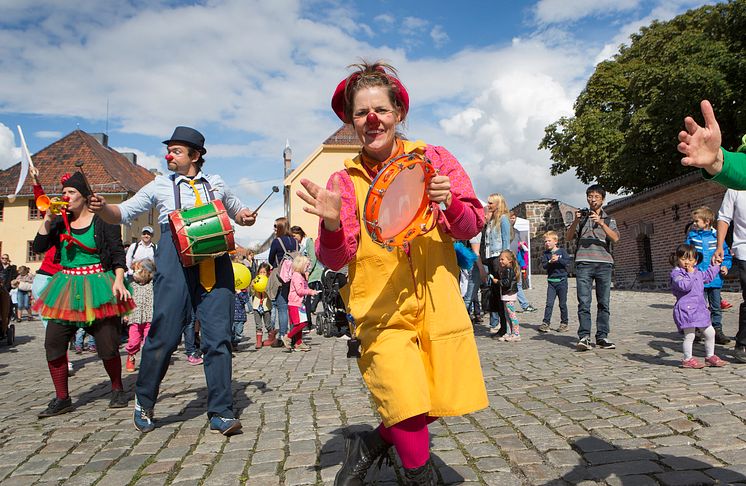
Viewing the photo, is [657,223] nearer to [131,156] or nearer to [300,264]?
[300,264]

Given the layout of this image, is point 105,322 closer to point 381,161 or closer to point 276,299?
point 381,161

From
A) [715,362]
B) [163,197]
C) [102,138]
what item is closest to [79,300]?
[163,197]

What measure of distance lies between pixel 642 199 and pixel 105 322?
70.2 ft

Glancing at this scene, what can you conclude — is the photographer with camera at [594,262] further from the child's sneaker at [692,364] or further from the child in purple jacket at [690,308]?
the child's sneaker at [692,364]

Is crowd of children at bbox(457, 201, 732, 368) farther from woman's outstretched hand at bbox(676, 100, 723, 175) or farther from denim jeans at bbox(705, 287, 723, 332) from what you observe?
woman's outstretched hand at bbox(676, 100, 723, 175)

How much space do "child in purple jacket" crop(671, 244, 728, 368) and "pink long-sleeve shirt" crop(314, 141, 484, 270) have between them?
4185 millimetres

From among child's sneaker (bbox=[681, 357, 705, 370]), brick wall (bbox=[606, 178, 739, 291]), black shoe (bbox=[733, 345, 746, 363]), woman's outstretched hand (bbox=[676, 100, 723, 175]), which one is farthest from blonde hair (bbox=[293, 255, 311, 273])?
brick wall (bbox=[606, 178, 739, 291])

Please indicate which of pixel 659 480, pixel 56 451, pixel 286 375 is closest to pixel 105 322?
pixel 56 451

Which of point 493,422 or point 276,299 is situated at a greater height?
point 276,299

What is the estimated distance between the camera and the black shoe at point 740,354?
576 centimetres

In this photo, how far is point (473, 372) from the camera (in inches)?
94.6

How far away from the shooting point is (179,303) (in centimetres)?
392

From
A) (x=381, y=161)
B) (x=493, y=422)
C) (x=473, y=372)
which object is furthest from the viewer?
(x=493, y=422)

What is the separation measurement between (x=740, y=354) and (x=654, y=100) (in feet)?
78.4
